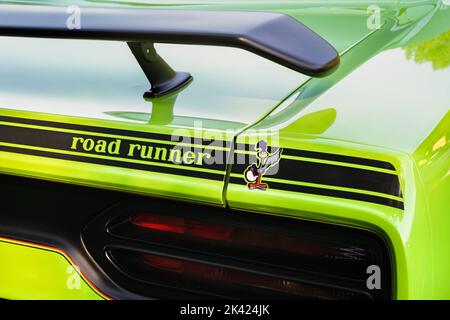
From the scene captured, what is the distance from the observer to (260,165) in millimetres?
1336

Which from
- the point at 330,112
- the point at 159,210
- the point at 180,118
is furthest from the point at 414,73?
the point at 159,210

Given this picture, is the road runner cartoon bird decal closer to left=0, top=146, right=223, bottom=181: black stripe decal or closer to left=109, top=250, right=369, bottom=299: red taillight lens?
left=0, top=146, right=223, bottom=181: black stripe decal

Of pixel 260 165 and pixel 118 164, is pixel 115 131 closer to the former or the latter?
pixel 118 164

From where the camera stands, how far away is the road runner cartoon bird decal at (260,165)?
1.33 meters

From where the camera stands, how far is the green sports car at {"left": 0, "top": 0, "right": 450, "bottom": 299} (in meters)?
1.30

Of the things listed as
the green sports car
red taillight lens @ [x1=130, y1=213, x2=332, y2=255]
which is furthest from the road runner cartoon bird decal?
red taillight lens @ [x1=130, y1=213, x2=332, y2=255]

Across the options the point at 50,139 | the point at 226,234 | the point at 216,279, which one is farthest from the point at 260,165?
the point at 50,139

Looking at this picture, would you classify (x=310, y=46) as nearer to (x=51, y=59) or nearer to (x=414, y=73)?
(x=414, y=73)

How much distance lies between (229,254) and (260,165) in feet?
0.78

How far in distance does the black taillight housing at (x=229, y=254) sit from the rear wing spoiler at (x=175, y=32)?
0.32 meters

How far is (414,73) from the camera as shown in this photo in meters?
1.49

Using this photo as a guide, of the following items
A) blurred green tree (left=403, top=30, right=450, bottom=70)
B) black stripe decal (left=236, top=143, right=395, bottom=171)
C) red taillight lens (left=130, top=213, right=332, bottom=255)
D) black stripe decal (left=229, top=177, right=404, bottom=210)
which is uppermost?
blurred green tree (left=403, top=30, right=450, bottom=70)

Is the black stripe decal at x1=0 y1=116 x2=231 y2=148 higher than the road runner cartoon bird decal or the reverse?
higher

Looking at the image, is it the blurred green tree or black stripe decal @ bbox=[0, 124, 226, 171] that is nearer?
black stripe decal @ bbox=[0, 124, 226, 171]
